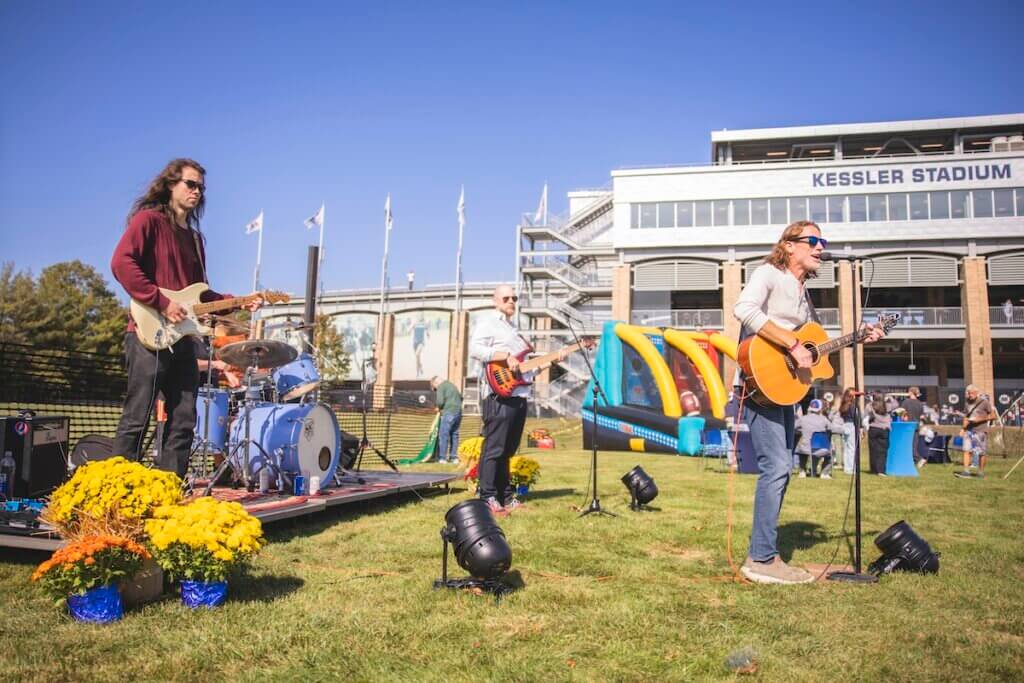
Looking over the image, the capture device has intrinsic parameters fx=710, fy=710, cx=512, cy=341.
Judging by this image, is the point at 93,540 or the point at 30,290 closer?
the point at 93,540

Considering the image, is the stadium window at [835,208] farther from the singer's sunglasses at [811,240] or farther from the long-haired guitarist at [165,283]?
the long-haired guitarist at [165,283]

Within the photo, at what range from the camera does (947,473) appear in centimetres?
1490

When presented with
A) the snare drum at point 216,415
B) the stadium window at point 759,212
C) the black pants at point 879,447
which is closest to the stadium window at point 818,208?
the stadium window at point 759,212

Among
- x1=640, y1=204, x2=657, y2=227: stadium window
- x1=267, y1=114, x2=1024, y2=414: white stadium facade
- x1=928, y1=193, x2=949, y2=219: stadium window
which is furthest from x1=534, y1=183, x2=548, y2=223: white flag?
x1=928, y1=193, x2=949, y2=219: stadium window

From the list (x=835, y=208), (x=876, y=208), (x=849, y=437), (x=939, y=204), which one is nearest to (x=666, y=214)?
(x=835, y=208)

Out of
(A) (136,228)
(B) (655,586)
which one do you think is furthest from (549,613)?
(A) (136,228)

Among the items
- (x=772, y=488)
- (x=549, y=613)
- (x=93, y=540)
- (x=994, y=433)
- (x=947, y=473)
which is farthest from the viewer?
(x=994, y=433)

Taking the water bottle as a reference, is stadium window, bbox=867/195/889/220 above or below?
above

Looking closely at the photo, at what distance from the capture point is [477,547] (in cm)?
418

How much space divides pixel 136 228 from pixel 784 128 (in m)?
46.2

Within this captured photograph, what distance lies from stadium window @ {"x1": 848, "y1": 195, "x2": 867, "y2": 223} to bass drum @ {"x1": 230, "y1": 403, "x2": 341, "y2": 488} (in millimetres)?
40218

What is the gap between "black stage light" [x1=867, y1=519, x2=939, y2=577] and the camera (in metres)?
4.93

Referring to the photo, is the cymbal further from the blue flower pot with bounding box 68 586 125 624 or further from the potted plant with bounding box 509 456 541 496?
the blue flower pot with bounding box 68 586 125 624

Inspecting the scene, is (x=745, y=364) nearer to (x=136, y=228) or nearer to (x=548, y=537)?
(x=548, y=537)
